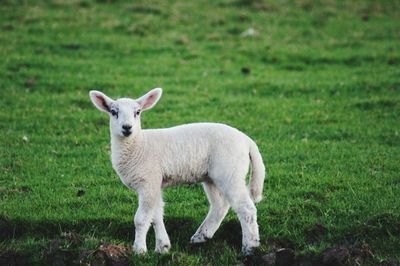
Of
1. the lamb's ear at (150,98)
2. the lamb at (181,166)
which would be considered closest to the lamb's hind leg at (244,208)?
the lamb at (181,166)

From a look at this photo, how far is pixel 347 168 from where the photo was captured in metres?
9.94

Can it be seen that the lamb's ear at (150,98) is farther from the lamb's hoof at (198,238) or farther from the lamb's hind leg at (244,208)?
the lamb's hoof at (198,238)

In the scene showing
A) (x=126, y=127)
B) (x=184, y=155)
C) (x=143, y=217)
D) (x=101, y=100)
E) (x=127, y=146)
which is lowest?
(x=143, y=217)

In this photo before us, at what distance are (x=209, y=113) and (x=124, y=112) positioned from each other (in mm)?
6183

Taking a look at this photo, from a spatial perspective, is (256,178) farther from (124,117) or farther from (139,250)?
(124,117)

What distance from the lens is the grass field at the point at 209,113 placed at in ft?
25.6

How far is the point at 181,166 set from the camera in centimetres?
749

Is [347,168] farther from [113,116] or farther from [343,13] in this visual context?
[343,13]

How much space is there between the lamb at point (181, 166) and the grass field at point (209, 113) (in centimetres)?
38

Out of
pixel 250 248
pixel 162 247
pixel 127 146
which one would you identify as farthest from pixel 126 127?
pixel 250 248

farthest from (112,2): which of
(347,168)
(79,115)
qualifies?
(347,168)

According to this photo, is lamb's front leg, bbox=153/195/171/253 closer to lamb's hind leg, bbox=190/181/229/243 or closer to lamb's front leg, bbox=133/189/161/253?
lamb's front leg, bbox=133/189/161/253

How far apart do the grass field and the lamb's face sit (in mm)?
1367

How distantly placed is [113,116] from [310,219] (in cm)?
293
